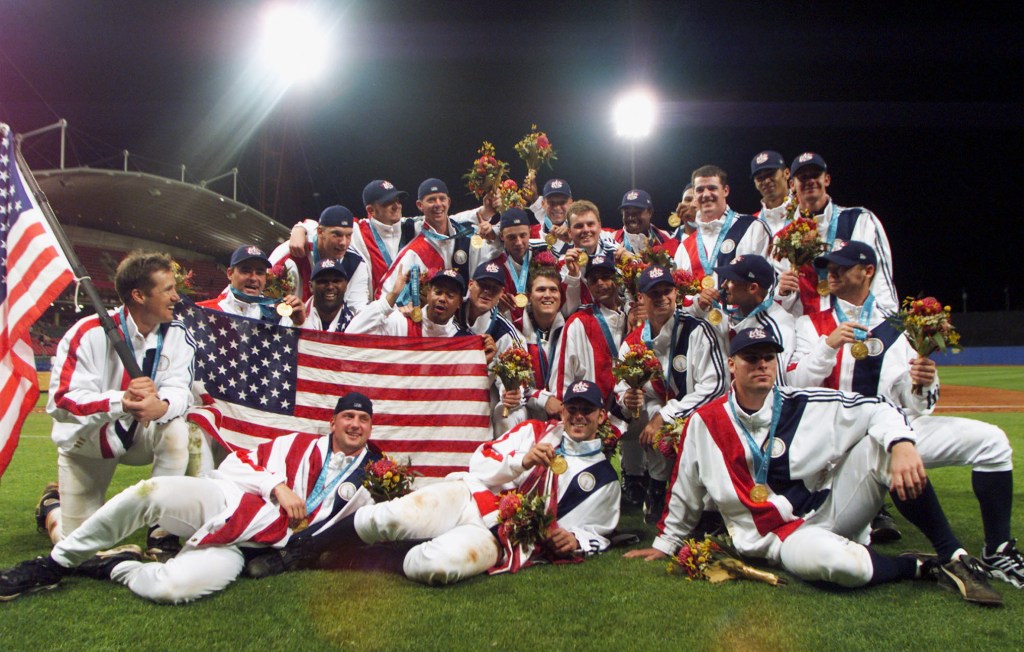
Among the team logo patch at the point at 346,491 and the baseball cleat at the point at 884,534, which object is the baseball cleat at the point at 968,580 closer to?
the baseball cleat at the point at 884,534

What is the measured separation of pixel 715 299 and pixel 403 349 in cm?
295

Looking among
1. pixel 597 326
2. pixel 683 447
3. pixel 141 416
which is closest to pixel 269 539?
pixel 141 416

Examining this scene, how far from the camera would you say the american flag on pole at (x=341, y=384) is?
6.66 metres

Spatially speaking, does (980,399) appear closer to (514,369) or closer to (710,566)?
(514,369)

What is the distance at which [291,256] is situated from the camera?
25.8ft

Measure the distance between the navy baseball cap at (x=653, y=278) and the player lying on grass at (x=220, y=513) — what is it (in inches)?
103

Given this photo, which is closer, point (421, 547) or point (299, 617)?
point (299, 617)

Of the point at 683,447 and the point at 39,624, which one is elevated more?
the point at 683,447

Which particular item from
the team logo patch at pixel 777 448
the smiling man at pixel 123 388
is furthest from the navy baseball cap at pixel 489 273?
the team logo patch at pixel 777 448

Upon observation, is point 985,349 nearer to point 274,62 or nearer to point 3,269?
point 274,62

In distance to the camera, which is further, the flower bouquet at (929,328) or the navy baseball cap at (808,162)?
the navy baseball cap at (808,162)

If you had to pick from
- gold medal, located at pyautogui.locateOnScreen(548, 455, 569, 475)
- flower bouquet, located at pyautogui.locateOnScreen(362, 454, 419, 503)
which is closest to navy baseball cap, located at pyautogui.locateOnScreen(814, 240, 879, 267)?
gold medal, located at pyautogui.locateOnScreen(548, 455, 569, 475)

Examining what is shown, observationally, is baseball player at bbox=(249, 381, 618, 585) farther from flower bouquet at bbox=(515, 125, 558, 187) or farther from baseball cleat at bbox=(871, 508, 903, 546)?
flower bouquet at bbox=(515, 125, 558, 187)

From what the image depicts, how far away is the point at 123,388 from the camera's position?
18.7ft
